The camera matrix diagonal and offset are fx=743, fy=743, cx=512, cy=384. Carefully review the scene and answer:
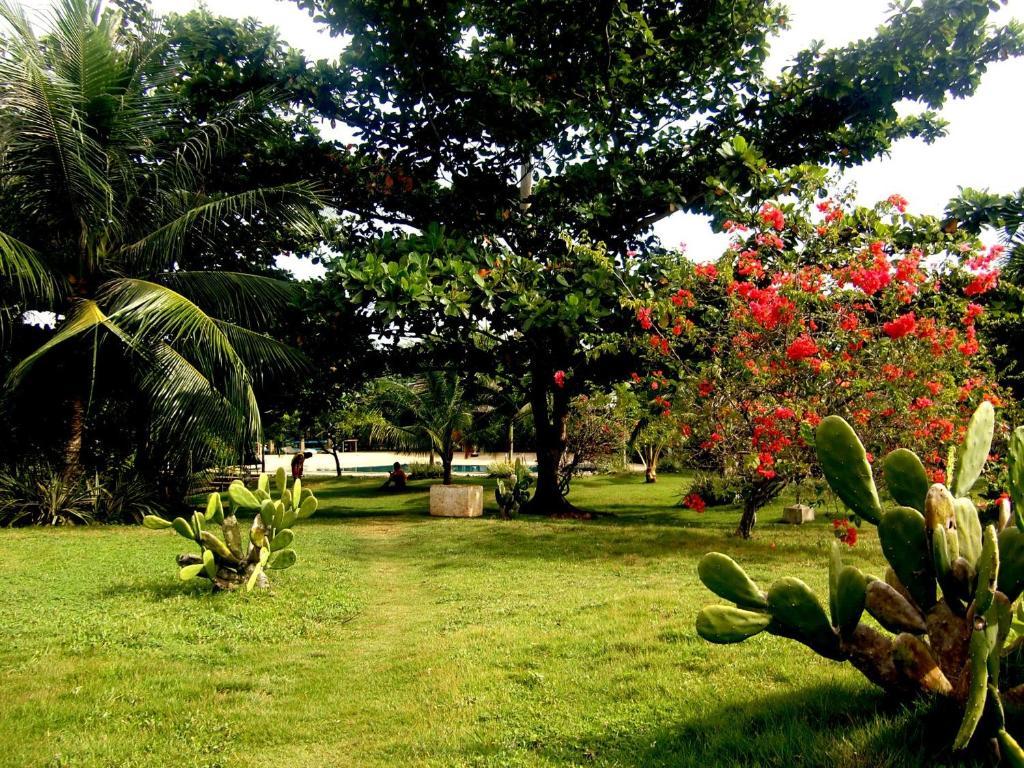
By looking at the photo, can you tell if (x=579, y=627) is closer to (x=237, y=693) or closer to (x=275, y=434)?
(x=237, y=693)

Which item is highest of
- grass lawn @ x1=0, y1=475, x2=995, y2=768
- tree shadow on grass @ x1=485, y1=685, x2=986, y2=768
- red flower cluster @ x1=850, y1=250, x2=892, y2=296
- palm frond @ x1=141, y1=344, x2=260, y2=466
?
red flower cluster @ x1=850, y1=250, x2=892, y2=296

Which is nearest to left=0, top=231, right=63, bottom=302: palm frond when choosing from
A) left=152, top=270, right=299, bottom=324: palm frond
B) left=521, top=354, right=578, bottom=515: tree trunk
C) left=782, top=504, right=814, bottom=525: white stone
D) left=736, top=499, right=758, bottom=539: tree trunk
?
left=152, top=270, right=299, bottom=324: palm frond

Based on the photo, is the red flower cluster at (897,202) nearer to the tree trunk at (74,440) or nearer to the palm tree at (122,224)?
the palm tree at (122,224)

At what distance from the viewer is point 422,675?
467 cm

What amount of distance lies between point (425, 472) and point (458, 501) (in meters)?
15.7

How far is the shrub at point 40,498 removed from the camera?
12.4 metres

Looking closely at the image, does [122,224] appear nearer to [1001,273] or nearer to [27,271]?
[27,271]

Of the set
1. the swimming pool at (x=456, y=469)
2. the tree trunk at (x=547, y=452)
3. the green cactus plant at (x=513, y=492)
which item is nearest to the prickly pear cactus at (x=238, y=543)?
the green cactus plant at (x=513, y=492)

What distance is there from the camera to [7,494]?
1253cm

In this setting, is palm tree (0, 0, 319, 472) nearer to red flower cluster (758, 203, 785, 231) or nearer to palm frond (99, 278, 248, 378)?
palm frond (99, 278, 248, 378)

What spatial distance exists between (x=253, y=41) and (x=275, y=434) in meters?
14.9

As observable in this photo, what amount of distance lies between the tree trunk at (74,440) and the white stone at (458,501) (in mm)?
6932

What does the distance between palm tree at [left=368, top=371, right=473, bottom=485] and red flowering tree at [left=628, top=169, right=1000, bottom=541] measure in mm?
14976

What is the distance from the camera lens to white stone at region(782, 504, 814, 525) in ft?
48.4
